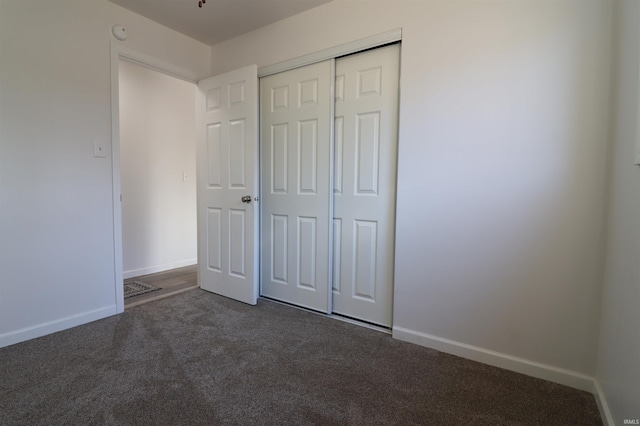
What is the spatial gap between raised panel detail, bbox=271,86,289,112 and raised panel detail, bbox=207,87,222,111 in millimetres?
532

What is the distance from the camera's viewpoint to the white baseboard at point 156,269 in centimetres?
350

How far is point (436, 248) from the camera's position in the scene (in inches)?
75.8

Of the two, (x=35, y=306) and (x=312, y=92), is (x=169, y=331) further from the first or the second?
(x=312, y=92)

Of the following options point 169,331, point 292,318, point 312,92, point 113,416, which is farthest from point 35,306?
point 312,92

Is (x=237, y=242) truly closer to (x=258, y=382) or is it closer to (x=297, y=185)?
(x=297, y=185)

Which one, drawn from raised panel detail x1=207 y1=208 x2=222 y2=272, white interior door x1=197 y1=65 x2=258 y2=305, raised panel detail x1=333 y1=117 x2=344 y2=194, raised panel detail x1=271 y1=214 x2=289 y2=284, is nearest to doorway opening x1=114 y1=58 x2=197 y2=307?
raised panel detail x1=207 y1=208 x2=222 y2=272

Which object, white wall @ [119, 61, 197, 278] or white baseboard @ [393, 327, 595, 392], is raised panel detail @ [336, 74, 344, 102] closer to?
white baseboard @ [393, 327, 595, 392]

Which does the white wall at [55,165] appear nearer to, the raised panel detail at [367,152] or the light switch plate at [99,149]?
the light switch plate at [99,149]

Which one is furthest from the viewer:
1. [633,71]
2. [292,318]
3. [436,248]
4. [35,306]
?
[292,318]

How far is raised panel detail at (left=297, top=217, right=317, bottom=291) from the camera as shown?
8.25 ft

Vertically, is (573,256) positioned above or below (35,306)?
above

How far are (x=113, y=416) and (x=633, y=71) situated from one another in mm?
2570

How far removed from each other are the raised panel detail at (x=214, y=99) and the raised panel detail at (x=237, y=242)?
3.19 feet

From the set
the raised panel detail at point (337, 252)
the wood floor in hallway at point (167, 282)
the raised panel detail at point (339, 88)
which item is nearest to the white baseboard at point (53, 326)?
the wood floor in hallway at point (167, 282)
